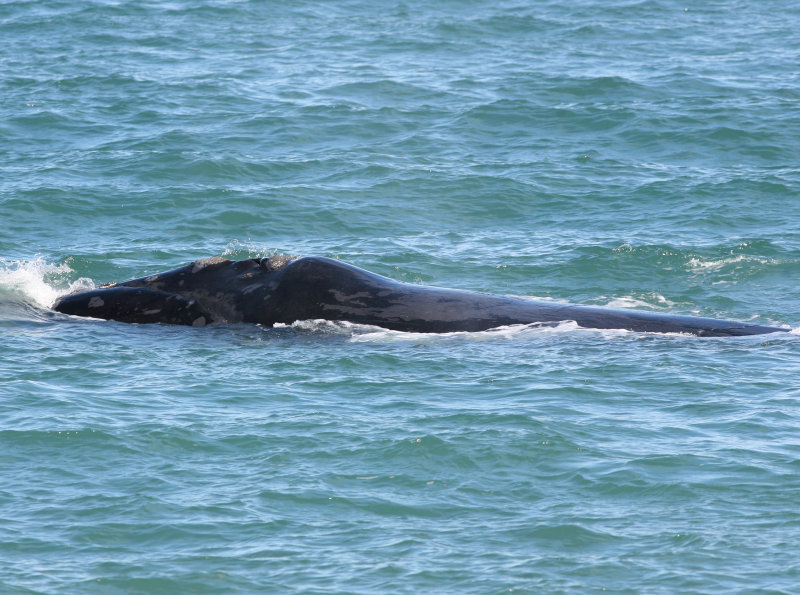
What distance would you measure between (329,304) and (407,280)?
3.83 metres

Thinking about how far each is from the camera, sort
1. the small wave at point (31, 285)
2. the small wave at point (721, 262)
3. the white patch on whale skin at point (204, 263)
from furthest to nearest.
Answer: the small wave at point (721, 262), the small wave at point (31, 285), the white patch on whale skin at point (204, 263)

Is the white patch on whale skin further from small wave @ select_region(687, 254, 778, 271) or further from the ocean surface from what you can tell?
small wave @ select_region(687, 254, 778, 271)

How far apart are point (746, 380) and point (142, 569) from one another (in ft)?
19.4

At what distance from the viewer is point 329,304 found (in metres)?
12.1

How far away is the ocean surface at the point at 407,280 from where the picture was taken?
26.3ft

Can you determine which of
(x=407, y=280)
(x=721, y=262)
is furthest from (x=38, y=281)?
(x=721, y=262)

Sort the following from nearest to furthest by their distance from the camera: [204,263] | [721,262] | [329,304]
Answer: [329,304], [204,263], [721,262]

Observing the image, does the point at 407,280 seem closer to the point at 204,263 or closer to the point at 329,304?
the point at 329,304

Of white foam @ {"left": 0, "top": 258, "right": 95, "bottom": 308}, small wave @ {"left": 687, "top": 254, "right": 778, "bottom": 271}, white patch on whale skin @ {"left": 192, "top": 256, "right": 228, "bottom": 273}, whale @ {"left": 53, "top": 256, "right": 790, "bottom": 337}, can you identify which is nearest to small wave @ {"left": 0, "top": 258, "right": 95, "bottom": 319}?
white foam @ {"left": 0, "top": 258, "right": 95, "bottom": 308}

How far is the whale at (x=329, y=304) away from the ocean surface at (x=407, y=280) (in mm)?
194

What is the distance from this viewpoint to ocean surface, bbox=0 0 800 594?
26.3 ft

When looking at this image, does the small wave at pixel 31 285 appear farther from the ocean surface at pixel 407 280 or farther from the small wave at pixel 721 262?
the small wave at pixel 721 262

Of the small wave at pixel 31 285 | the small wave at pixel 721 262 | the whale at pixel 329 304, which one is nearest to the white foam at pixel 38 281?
the small wave at pixel 31 285

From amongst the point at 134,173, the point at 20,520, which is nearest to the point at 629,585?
the point at 20,520
